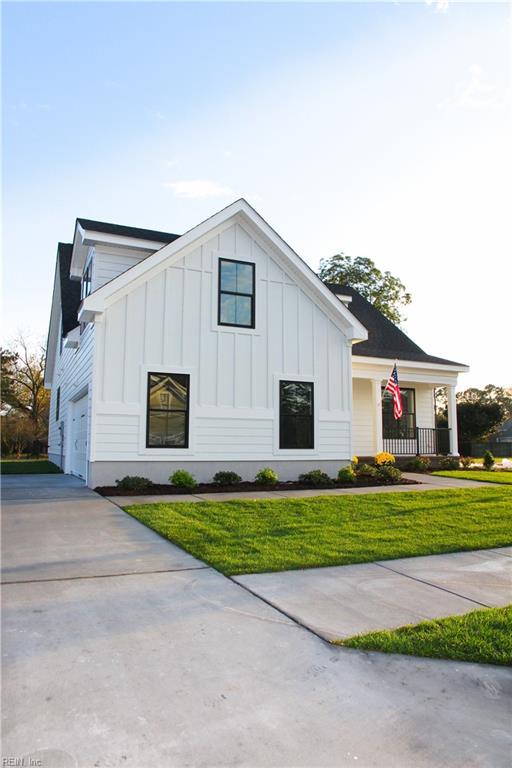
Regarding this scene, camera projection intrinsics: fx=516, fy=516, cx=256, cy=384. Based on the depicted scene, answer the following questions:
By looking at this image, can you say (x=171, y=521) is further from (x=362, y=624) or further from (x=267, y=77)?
(x=267, y=77)

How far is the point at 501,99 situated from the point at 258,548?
305 inches

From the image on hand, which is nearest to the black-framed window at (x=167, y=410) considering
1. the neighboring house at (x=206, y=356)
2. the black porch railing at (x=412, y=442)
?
the neighboring house at (x=206, y=356)

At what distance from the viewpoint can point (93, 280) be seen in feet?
41.6

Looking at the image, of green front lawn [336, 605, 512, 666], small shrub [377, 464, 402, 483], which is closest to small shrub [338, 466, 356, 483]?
small shrub [377, 464, 402, 483]

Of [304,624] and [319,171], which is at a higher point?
[319,171]

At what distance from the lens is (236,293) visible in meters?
12.9

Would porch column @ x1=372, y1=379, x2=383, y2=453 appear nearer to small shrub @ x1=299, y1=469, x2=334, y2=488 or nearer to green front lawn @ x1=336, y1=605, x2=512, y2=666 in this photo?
small shrub @ x1=299, y1=469, x2=334, y2=488

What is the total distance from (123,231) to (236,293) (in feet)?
10.6

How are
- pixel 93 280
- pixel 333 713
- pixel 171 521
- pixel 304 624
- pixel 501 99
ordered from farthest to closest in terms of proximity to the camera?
pixel 93 280 < pixel 501 99 < pixel 171 521 < pixel 304 624 < pixel 333 713

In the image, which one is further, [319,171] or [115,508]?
[319,171]

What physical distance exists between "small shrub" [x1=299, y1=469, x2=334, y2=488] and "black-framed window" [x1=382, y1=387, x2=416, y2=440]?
24.2 feet

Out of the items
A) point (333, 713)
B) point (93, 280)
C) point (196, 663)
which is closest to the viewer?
point (333, 713)

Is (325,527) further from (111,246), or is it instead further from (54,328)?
(54,328)

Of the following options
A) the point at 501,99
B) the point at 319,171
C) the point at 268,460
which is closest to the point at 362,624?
the point at 501,99
